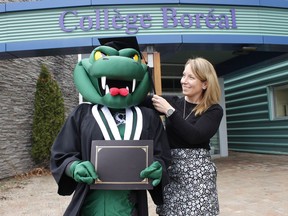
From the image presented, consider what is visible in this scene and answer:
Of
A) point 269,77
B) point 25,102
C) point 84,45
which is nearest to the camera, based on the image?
point 84,45

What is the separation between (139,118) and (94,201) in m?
0.57

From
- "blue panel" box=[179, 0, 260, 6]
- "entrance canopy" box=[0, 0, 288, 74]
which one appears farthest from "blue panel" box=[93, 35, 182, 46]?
"blue panel" box=[179, 0, 260, 6]

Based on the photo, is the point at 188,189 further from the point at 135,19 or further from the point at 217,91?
the point at 135,19

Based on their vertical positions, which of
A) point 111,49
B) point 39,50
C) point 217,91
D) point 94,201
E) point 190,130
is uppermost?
point 39,50

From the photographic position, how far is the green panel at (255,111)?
10625 millimetres

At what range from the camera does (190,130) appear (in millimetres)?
2236

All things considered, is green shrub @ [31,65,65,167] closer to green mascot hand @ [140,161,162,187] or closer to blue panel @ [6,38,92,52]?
blue panel @ [6,38,92,52]

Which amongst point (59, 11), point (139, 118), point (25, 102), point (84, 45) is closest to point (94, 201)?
point (139, 118)

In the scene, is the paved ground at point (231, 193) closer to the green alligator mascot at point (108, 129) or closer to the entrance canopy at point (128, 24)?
the entrance canopy at point (128, 24)

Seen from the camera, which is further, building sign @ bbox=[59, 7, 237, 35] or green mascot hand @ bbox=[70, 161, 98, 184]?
building sign @ bbox=[59, 7, 237, 35]

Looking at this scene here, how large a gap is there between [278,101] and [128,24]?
21.7ft

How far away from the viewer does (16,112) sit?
28.3 ft

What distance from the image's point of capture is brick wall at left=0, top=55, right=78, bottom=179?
26.9 ft

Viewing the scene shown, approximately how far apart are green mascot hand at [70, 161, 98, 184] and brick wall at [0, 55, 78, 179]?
6.77 metres
